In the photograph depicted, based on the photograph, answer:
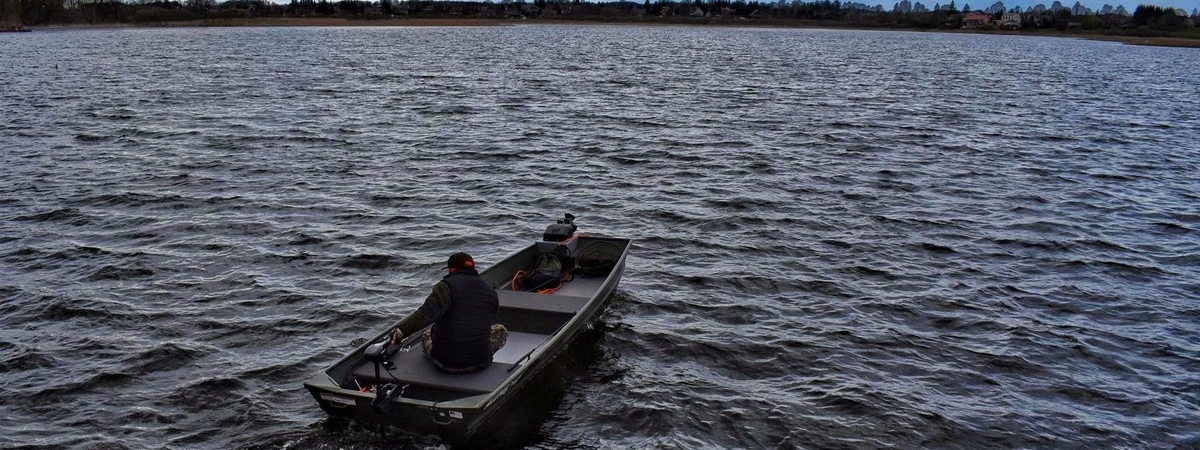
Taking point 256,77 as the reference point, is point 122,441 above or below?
below

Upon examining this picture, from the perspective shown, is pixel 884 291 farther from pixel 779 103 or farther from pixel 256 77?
pixel 256 77

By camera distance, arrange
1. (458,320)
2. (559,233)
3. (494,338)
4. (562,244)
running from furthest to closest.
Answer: (559,233) → (562,244) → (494,338) → (458,320)

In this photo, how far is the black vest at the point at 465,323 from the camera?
1263 centimetres

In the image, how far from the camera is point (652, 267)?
21.5 metres

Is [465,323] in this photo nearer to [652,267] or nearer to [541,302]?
[541,302]

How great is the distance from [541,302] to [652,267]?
6008 mm

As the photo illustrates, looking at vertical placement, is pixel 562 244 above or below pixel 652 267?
above

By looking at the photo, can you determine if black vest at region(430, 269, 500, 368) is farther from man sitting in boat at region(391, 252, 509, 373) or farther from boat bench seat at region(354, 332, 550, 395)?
boat bench seat at region(354, 332, 550, 395)

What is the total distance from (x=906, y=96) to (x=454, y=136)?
1459 inches

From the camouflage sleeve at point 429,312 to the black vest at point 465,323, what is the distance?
4.1 inches

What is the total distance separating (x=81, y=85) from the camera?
62.0 metres

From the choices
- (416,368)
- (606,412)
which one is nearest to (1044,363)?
(606,412)

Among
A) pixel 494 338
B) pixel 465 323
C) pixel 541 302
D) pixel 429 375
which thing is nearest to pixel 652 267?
pixel 541 302

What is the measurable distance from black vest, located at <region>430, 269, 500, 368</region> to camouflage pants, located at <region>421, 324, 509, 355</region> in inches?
12.3
